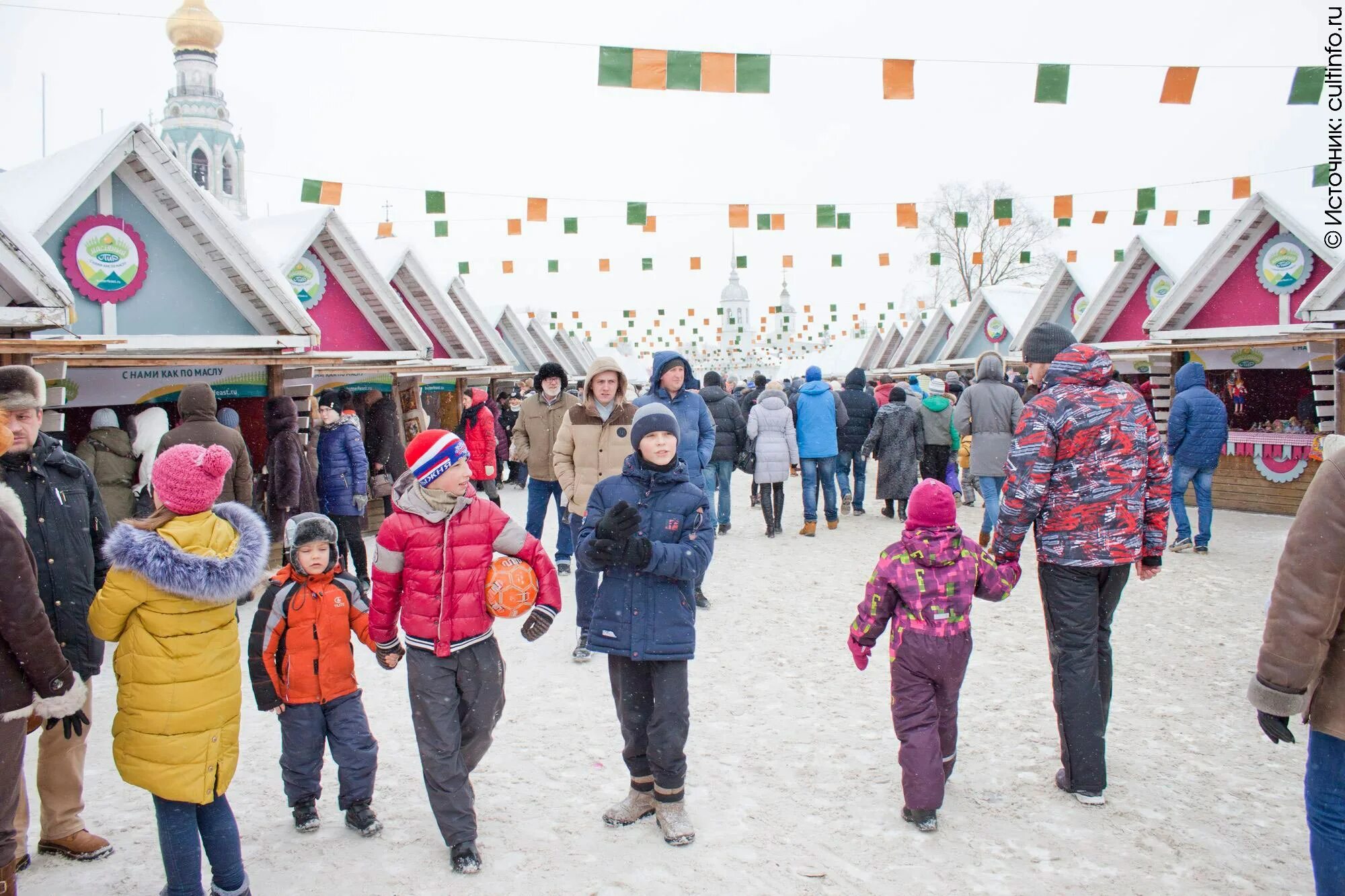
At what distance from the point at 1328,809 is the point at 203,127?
190 ft

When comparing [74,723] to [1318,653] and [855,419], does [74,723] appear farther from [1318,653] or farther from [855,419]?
[855,419]

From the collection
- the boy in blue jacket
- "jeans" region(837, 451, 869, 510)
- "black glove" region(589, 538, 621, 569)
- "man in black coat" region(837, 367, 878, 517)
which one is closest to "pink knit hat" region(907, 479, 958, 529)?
the boy in blue jacket

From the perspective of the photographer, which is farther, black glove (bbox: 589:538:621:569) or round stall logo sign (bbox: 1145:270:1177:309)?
round stall logo sign (bbox: 1145:270:1177:309)

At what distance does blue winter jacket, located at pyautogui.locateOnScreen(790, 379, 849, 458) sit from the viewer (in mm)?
11086

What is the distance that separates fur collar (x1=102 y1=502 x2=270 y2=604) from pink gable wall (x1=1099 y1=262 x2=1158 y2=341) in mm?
15449

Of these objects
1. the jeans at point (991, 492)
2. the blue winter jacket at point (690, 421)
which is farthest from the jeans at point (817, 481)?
the blue winter jacket at point (690, 421)

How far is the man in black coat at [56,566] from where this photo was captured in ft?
11.3

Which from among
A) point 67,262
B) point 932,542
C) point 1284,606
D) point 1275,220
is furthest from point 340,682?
point 1275,220

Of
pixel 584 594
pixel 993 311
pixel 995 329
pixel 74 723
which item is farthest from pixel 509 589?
pixel 993 311

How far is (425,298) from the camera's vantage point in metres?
15.9

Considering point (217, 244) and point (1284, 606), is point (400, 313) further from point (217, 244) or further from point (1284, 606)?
point (1284, 606)

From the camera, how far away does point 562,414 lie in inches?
317

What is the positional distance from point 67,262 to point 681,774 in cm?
727

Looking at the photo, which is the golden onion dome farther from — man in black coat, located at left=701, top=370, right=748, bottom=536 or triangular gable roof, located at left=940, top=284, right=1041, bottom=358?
man in black coat, located at left=701, top=370, right=748, bottom=536
